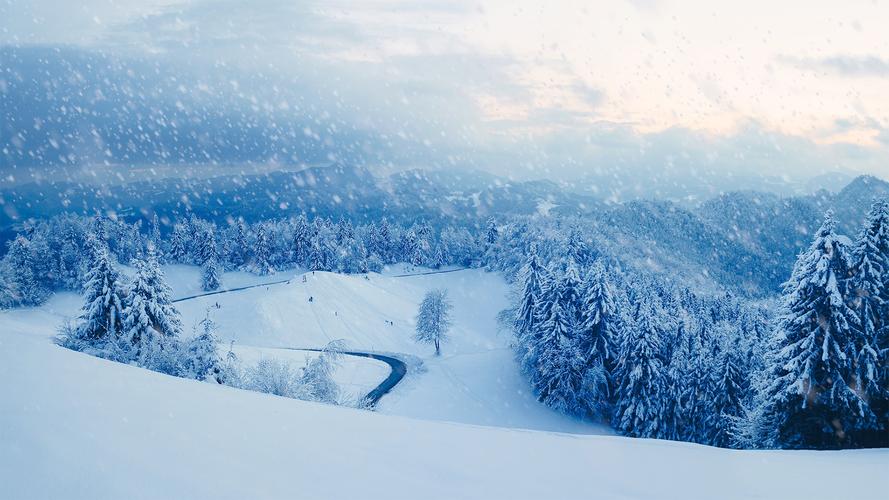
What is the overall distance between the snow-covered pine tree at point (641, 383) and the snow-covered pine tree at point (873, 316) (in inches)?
729

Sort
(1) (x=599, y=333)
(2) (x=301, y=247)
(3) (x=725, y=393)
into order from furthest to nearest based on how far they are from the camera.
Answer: (2) (x=301, y=247)
(1) (x=599, y=333)
(3) (x=725, y=393)

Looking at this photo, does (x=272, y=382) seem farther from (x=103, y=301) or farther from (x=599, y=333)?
(x=599, y=333)

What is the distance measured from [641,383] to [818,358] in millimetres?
19282

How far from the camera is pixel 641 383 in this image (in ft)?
115

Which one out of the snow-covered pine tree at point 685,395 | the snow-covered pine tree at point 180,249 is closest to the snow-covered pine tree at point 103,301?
the snow-covered pine tree at point 685,395

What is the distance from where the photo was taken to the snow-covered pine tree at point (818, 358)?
16281 mm

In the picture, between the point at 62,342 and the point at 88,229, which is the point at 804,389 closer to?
the point at 62,342

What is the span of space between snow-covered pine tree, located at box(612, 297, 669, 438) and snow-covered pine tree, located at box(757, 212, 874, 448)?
16748 mm

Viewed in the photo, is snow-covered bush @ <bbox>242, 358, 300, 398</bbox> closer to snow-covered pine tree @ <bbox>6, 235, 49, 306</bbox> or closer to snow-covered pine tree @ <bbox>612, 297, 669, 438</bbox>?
snow-covered pine tree @ <bbox>612, 297, 669, 438</bbox>

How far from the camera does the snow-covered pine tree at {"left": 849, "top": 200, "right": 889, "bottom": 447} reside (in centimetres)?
1598

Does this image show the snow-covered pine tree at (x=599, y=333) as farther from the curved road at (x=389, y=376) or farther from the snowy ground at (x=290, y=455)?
the snowy ground at (x=290, y=455)

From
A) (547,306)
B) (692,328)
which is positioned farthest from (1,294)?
(692,328)

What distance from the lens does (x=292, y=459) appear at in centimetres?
534

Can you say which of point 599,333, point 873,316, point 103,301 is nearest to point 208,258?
point 103,301
